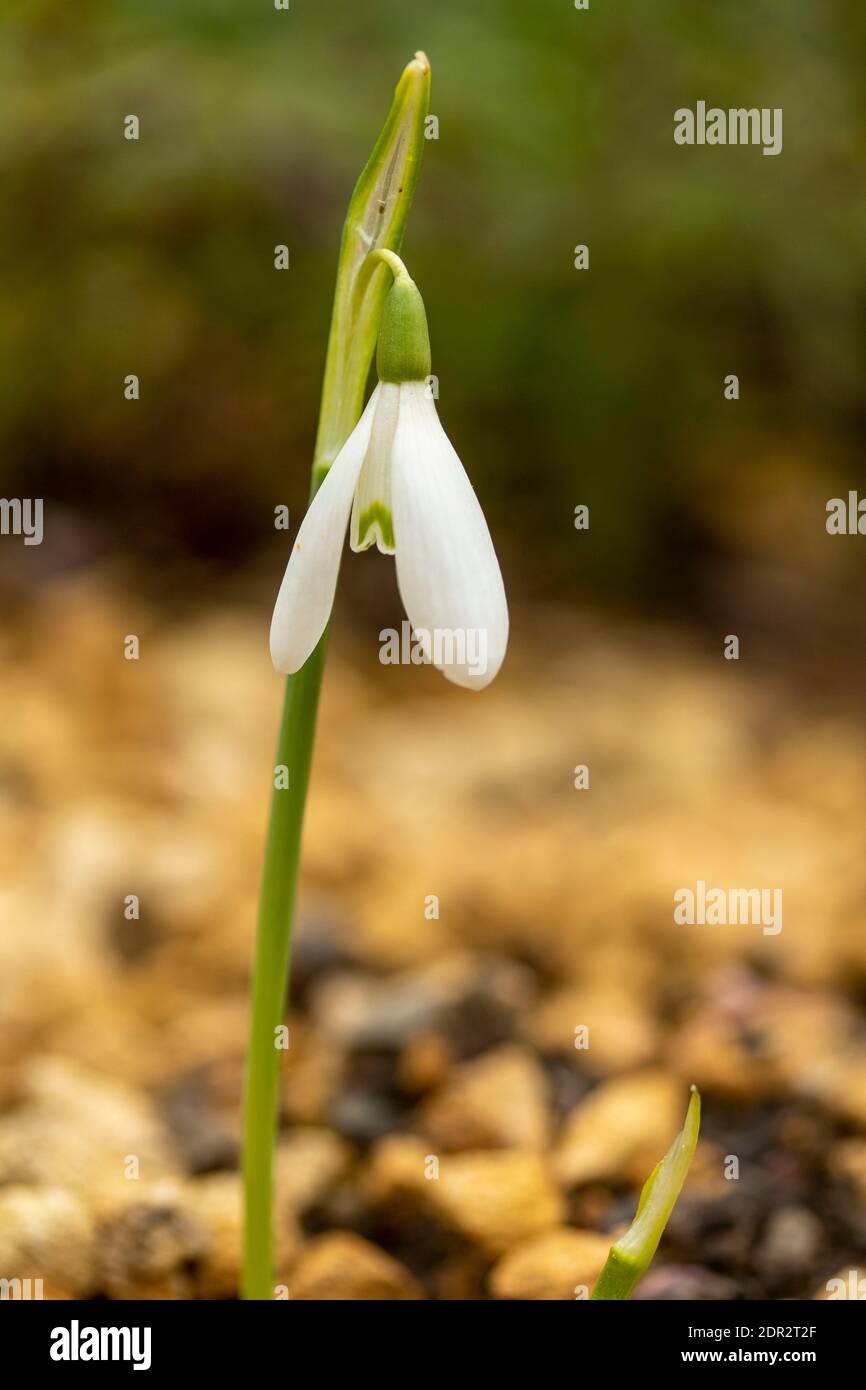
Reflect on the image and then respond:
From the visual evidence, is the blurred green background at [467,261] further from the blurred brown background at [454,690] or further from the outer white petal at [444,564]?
the outer white petal at [444,564]

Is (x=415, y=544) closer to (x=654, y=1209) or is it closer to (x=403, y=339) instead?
(x=403, y=339)

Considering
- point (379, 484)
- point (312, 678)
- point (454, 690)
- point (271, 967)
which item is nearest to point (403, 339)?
point (379, 484)

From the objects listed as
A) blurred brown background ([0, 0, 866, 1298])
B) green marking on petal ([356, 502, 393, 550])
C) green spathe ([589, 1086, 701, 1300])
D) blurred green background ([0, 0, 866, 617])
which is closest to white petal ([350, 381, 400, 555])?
green marking on petal ([356, 502, 393, 550])

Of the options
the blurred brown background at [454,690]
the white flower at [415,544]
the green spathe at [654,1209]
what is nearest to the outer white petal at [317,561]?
the white flower at [415,544]

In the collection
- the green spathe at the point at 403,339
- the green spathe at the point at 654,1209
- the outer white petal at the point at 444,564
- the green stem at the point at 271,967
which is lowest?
the green spathe at the point at 654,1209

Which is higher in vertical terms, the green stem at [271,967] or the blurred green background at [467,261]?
the blurred green background at [467,261]

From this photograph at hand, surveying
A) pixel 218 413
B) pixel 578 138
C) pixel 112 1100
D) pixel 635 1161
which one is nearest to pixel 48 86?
pixel 218 413

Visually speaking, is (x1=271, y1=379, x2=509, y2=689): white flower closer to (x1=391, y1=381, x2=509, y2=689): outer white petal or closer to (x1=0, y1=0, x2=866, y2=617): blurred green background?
(x1=391, y1=381, x2=509, y2=689): outer white petal

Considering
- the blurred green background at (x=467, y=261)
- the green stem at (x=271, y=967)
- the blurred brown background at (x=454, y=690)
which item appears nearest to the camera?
the green stem at (x=271, y=967)
